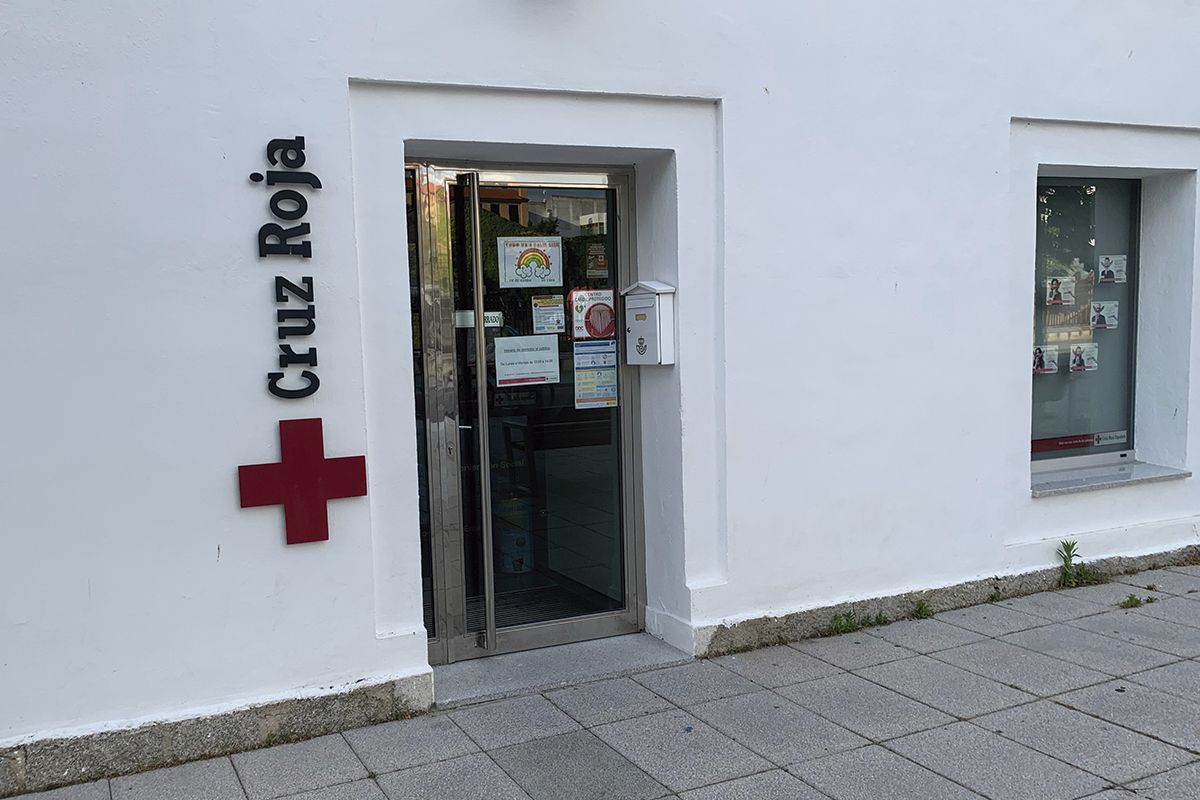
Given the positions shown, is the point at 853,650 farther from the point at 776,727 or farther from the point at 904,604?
the point at 776,727

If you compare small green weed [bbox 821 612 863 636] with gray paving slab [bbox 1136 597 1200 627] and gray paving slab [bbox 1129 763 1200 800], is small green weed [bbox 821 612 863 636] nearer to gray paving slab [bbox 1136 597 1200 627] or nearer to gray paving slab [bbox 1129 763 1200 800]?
gray paving slab [bbox 1136 597 1200 627]

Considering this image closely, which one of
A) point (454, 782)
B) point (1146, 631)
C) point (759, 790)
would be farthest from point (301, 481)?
point (1146, 631)

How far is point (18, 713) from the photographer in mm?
3816

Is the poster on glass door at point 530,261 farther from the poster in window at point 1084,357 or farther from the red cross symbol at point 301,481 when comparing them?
the poster in window at point 1084,357

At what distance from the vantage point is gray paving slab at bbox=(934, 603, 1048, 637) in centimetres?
549

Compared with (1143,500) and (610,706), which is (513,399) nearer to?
(610,706)

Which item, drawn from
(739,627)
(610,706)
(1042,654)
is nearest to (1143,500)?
(1042,654)

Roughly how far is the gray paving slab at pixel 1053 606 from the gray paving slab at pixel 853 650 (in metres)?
1.03

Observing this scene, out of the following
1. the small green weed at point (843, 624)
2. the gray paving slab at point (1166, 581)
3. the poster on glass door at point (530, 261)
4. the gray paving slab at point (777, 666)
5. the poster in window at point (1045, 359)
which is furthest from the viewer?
the poster in window at point (1045, 359)

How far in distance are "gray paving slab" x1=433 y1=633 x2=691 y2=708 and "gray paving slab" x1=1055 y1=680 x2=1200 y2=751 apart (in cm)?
181

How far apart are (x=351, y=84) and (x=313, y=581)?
6.79ft

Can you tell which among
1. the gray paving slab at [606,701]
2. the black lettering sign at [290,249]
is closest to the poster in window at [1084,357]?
the gray paving slab at [606,701]

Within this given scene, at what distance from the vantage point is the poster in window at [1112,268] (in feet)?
22.4

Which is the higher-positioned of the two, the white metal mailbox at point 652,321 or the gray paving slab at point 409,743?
the white metal mailbox at point 652,321
